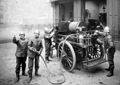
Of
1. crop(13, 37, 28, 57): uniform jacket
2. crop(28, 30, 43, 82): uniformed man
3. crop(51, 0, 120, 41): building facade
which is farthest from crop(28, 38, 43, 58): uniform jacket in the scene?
crop(51, 0, 120, 41): building facade

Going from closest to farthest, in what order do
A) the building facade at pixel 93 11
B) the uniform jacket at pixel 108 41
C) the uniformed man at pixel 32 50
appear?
1. the uniformed man at pixel 32 50
2. the uniform jacket at pixel 108 41
3. the building facade at pixel 93 11

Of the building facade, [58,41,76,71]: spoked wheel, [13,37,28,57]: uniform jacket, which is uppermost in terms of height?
the building facade

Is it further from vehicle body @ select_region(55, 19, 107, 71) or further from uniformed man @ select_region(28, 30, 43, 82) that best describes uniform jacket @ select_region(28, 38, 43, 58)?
vehicle body @ select_region(55, 19, 107, 71)

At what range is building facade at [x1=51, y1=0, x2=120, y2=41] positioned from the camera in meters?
9.19

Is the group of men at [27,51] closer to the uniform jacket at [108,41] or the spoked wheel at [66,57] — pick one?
the spoked wheel at [66,57]

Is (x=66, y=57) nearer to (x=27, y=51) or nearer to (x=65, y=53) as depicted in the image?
(x=65, y=53)

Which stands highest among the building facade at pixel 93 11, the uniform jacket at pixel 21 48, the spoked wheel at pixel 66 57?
the building facade at pixel 93 11

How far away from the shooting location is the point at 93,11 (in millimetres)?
13195

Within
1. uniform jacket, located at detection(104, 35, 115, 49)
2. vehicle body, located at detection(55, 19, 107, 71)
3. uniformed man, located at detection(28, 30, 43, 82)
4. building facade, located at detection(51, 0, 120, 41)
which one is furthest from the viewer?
building facade, located at detection(51, 0, 120, 41)

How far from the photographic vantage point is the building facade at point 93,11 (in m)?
9.19

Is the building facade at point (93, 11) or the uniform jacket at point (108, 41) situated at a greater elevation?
the building facade at point (93, 11)

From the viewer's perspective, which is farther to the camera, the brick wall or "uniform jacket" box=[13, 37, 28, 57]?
the brick wall

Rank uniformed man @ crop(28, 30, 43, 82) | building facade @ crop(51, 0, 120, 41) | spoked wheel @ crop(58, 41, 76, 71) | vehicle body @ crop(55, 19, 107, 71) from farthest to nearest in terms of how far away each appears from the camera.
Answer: building facade @ crop(51, 0, 120, 41), spoked wheel @ crop(58, 41, 76, 71), vehicle body @ crop(55, 19, 107, 71), uniformed man @ crop(28, 30, 43, 82)

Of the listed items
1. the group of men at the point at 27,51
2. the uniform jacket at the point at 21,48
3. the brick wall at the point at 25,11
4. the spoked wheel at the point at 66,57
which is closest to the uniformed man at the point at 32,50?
the group of men at the point at 27,51
